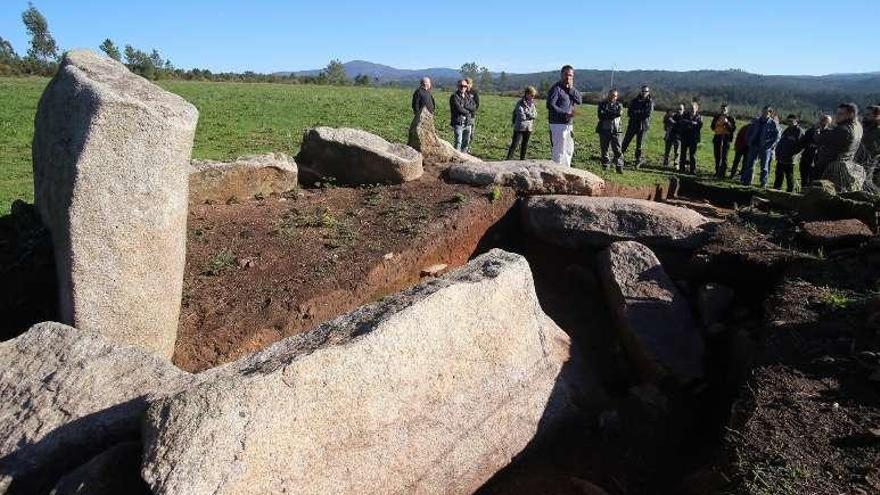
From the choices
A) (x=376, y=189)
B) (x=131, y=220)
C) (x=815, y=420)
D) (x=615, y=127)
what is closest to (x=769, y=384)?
(x=815, y=420)

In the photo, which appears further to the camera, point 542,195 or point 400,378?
point 542,195

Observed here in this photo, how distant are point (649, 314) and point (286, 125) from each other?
15.4 metres

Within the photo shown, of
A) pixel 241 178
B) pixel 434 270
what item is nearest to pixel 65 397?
pixel 434 270

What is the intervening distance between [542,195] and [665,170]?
6490mm

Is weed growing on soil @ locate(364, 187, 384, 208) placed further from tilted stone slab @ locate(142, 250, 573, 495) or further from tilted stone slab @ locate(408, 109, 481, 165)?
tilted stone slab @ locate(142, 250, 573, 495)

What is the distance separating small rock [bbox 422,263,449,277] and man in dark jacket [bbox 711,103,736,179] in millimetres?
8934

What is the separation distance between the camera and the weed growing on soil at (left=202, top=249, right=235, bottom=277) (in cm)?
702

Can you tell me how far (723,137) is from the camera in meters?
14.7

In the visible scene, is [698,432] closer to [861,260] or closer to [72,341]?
[861,260]

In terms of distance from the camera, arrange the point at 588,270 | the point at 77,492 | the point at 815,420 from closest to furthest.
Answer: the point at 77,492
the point at 815,420
the point at 588,270

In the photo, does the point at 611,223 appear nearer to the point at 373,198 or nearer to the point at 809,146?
the point at 373,198

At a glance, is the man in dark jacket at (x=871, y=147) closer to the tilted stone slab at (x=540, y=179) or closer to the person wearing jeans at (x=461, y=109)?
A: the tilted stone slab at (x=540, y=179)

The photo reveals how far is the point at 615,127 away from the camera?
41.9 ft

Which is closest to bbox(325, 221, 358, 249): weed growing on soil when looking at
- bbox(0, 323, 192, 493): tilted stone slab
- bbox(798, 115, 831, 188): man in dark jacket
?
bbox(0, 323, 192, 493): tilted stone slab
